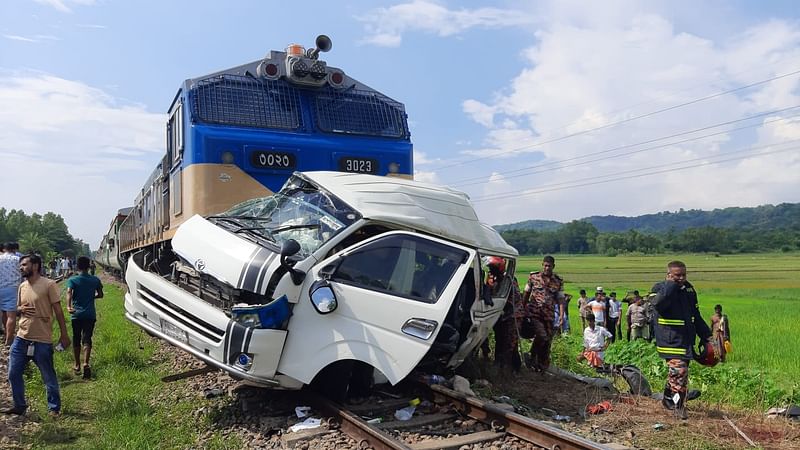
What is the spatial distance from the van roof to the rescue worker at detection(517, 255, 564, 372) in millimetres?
1561

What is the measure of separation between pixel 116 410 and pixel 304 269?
254 cm

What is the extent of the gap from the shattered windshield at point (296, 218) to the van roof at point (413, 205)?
0.12m

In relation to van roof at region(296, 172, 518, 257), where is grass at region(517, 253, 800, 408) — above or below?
below

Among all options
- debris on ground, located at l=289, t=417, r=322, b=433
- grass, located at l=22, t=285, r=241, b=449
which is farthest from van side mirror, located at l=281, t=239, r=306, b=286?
grass, located at l=22, t=285, r=241, b=449

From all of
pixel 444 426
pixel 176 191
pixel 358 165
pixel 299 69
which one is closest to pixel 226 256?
pixel 444 426

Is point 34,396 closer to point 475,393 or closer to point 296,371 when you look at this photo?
point 296,371

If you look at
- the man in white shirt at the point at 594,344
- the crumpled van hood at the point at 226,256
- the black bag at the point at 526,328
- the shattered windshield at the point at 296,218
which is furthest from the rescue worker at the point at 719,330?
the crumpled van hood at the point at 226,256

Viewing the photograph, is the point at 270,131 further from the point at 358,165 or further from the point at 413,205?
the point at 413,205

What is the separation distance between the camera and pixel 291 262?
17.2 feet

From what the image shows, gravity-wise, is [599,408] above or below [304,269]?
below

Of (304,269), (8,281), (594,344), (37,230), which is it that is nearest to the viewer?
(304,269)

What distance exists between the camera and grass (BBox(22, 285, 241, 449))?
209 inches

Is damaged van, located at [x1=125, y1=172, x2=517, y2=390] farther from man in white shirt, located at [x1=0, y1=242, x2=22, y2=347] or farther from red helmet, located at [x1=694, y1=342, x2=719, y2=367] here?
man in white shirt, located at [x1=0, y1=242, x2=22, y2=347]

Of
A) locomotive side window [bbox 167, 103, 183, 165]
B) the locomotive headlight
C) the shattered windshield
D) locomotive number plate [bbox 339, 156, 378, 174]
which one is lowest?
the shattered windshield
